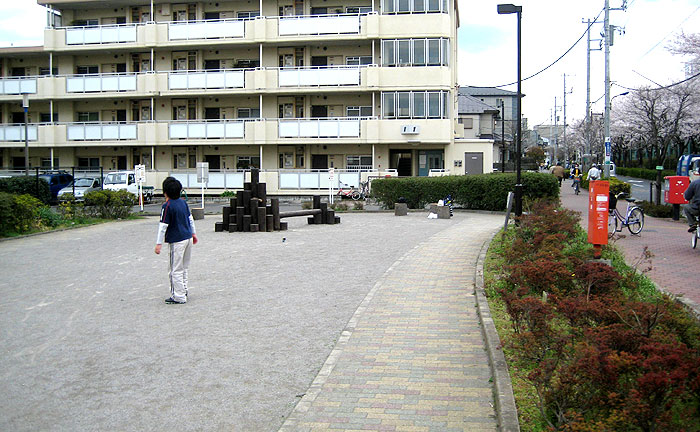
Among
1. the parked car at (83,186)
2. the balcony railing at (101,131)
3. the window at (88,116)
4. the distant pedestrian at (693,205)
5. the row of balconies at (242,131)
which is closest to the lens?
the distant pedestrian at (693,205)

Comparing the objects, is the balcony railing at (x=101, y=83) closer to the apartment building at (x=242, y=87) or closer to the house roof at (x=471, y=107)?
the apartment building at (x=242, y=87)

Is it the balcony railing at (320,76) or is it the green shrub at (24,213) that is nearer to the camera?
the green shrub at (24,213)

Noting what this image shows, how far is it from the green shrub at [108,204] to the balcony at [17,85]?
22.5m

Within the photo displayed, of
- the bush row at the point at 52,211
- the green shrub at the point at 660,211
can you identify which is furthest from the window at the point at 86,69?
the green shrub at the point at 660,211

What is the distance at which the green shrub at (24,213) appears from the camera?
18438 millimetres

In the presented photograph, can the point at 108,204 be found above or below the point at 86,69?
below

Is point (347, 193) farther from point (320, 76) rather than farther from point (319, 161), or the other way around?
point (320, 76)

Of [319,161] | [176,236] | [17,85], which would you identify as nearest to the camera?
[176,236]

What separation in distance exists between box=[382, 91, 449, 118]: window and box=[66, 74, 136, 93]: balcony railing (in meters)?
16.3

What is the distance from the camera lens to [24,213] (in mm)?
18750

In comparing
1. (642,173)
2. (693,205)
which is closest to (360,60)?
(693,205)

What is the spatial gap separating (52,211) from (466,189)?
15.9 meters

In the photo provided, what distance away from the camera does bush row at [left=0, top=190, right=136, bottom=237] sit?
714 inches

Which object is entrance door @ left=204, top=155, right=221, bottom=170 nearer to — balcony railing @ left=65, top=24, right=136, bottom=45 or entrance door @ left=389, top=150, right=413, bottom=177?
balcony railing @ left=65, top=24, right=136, bottom=45
